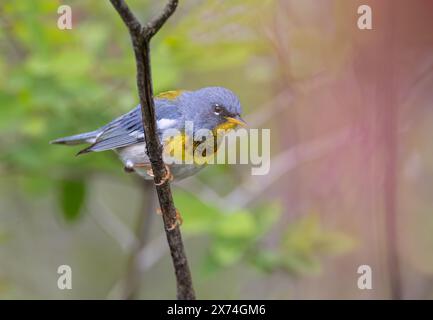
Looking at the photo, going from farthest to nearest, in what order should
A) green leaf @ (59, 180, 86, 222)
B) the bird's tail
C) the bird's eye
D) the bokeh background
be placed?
green leaf @ (59, 180, 86, 222) < the bird's tail < the bokeh background < the bird's eye

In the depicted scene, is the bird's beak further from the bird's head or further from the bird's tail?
the bird's tail

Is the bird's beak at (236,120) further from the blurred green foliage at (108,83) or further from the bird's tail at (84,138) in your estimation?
the bird's tail at (84,138)

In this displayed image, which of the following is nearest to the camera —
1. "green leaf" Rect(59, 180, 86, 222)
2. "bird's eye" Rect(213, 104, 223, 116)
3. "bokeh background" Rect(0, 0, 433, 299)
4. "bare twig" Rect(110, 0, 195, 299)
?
"bare twig" Rect(110, 0, 195, 299)

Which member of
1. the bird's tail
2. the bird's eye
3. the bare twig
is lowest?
the bare twig

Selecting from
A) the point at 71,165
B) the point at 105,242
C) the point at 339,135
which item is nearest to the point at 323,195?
the point at 339,135

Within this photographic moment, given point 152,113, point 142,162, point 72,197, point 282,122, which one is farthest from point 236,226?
point 152,113

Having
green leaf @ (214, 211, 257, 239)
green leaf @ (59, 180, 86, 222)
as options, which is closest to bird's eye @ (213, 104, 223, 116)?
green leaf @ (214, 211, 257, 239)

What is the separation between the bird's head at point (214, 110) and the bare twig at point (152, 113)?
2.29 feet

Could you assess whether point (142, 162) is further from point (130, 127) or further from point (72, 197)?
point (72, 197)

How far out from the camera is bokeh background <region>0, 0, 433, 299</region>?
3.08 meters

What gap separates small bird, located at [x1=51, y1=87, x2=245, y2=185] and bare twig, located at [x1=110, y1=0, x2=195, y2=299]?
0.44 m

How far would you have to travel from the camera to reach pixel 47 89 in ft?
10.5

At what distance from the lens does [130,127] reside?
119 inches

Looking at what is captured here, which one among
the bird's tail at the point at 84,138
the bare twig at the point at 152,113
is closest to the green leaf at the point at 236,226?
the bird's tail at the point at 84,138
